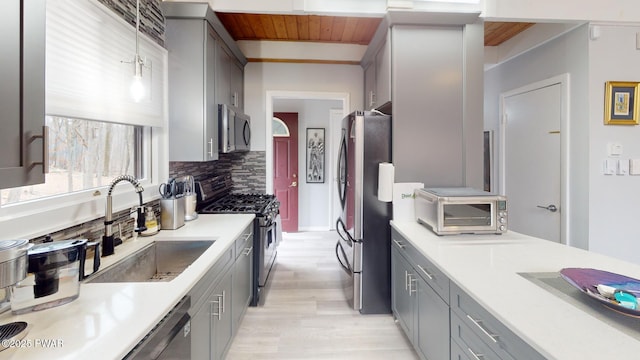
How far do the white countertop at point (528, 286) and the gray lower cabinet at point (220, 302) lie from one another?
116 centimetres

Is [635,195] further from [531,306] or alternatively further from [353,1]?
[353,1]

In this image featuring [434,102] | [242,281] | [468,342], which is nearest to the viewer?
[468,342]

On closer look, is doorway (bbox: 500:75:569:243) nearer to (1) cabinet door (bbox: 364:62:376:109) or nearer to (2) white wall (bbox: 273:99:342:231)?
(1) cabinet door (bbox: 364:62:376:109)

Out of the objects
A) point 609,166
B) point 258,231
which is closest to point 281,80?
point 258,231

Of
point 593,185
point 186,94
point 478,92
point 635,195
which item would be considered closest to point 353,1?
point 478,92

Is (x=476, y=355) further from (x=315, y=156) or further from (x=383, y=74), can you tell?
(x=315, y=156)

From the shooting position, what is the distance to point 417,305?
1.78m

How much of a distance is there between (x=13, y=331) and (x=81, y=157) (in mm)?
973

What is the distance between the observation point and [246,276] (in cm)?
234

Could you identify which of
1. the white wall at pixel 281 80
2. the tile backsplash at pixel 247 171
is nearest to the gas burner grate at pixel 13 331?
the tile backsplash at pixel 247 171

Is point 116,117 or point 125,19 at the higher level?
point 125,19

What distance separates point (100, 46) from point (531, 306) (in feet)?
7.56

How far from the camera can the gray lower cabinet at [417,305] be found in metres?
1.46

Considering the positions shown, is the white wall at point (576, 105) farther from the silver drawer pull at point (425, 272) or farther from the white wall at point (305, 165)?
A: the white wall at point (305, 165)
